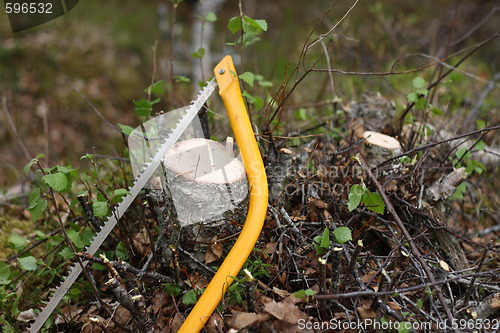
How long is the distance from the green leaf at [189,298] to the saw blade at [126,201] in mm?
554

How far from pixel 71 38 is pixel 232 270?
679 centimetres

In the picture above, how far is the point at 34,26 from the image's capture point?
23.8ft

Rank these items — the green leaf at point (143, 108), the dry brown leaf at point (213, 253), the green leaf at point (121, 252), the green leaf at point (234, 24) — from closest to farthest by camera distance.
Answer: the dry brown leaf at point (213, 253)
the green leaf at point (234, 24)
the green leaf at point (121, 252)
the green leaf at point (143, 108)

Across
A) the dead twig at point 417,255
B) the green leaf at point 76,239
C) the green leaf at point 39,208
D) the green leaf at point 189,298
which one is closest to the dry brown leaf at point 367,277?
the dead twig at point 417,255

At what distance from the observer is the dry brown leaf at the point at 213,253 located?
2270 millimetres

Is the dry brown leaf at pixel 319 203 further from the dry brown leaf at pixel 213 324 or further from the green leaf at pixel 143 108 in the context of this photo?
the green leaf at pixel 143 108

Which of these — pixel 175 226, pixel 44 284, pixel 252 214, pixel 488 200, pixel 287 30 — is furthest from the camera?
pixel 287 30

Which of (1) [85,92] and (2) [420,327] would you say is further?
(1) [85,92]

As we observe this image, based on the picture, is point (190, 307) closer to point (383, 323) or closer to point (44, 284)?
point (383, 323)

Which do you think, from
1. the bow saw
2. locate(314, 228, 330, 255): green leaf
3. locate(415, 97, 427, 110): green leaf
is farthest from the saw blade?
locate(415, 97, 427, 110): green leaf

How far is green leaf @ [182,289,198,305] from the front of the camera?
2.11 meters

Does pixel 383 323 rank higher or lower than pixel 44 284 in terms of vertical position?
higher

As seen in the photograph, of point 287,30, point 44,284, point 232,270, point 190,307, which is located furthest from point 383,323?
point 287,30

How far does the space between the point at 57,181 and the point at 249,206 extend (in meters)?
0.93
